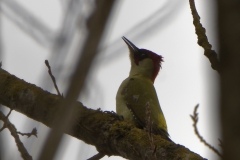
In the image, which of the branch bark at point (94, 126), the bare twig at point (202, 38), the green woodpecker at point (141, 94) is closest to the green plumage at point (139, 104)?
the green woodpecker at point (141, 94)

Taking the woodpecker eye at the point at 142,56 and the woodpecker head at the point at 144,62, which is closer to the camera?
the woodpecker head at the point at 144,62

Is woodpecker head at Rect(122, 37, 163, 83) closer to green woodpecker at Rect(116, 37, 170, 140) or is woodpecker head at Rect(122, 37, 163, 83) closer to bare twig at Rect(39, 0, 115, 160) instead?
green woodpecker at Rect(116, 37, 170, 140)

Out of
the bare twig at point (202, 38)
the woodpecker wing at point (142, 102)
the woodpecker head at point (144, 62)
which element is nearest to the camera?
the bare twig at point (202, 38)

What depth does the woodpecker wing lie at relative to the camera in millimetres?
4800

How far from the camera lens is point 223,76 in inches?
31.0

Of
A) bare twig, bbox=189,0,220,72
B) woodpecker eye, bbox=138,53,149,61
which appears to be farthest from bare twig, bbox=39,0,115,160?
woodpecker eye, bbox=138,53,149,61

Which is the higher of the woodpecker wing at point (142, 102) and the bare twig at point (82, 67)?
the woodpecker wing at point (142, 102)

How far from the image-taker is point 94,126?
3350mm

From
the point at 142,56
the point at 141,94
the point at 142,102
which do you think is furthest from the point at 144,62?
the point at 142,102

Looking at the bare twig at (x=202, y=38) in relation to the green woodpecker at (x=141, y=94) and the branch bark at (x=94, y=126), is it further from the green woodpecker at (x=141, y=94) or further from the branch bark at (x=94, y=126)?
the green woodpecker at (x=141, y=94)

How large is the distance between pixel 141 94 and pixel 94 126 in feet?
6.85

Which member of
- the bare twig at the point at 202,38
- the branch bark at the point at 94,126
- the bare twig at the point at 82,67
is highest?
the bare twig at the point at 202,38

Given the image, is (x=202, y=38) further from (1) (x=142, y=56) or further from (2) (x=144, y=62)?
(1) (x=142, y=56)

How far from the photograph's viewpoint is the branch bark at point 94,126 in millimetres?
2943
